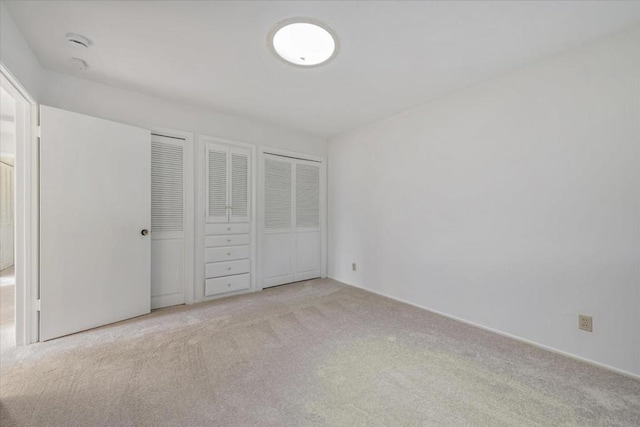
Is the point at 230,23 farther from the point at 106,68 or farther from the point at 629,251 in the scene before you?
the point at 629,251

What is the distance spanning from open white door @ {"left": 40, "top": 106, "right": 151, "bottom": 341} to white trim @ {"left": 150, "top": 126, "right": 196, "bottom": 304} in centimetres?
40

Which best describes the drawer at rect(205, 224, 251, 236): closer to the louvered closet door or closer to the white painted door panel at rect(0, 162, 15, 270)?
the louvered closet door

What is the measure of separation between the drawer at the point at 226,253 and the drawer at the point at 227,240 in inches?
2.0

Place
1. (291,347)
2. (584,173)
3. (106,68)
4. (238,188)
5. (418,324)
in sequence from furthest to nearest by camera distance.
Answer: (238,188) < (418,324) < (106,68) < (291,347) < (584,173)

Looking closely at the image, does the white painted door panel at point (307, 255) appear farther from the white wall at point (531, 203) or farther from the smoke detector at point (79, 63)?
the smoke detector at point (79, 63)

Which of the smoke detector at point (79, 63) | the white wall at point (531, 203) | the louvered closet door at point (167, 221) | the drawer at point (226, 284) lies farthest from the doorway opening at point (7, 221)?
the white wall at point (531, 203)

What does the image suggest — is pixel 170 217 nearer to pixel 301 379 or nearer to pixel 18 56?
pixel 18 56

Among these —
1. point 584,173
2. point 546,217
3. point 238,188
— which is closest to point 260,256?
point 238,188

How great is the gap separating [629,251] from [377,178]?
228cm

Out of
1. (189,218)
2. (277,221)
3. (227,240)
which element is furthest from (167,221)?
(277,221)

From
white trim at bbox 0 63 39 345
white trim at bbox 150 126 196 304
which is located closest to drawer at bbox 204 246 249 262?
white trim at bbox 150 126 196 304

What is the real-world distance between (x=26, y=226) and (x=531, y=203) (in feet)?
13.4

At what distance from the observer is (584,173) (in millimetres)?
1870

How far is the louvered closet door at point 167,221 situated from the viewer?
110 inches
